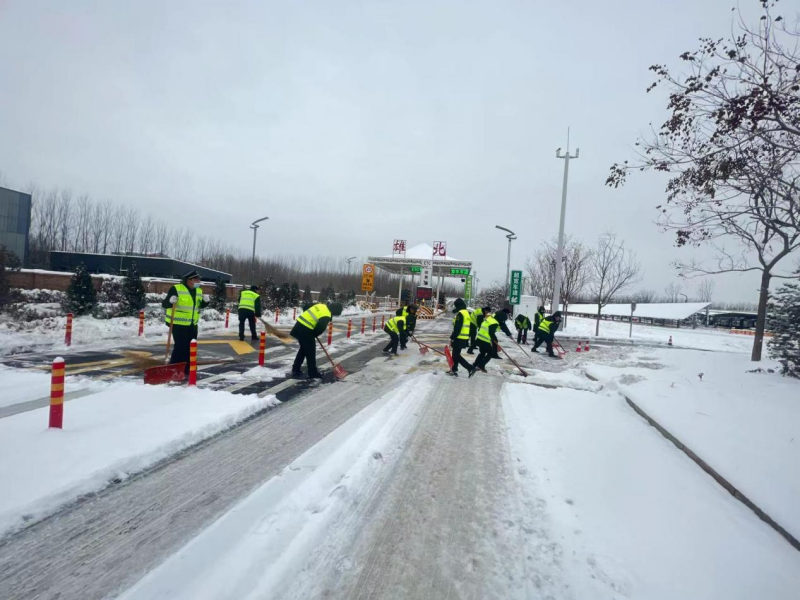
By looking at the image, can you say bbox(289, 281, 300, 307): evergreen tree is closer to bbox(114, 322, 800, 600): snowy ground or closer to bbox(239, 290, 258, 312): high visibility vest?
bbox(239, 290, 258, 312): high visibility vest

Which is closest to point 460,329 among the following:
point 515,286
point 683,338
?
point 515,286

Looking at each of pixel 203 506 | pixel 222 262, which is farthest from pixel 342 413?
pixel 222 262

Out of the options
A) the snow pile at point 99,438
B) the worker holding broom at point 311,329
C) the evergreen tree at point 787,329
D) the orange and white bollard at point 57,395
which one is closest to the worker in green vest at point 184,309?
the snow pile at point 99,438

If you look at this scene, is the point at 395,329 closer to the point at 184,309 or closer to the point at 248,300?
the point at 248,300

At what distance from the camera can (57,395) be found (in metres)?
4.31

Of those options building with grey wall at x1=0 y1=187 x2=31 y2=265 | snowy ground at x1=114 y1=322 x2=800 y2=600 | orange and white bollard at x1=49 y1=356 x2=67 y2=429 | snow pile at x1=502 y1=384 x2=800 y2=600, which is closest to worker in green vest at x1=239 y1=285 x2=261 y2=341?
orange and white bollard at x1=49 y1=356 x2=67 y2=429

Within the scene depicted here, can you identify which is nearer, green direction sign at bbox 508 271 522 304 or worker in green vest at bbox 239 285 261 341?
worker in green vest at bbox 239 285 261 341

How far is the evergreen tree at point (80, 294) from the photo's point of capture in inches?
584

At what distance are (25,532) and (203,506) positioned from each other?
115cm

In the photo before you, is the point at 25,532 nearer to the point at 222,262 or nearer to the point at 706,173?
the point at 706,173

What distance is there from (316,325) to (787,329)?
417 inches

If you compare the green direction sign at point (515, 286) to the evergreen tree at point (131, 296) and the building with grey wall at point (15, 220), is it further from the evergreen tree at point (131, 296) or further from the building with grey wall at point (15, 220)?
the building with grey wall at point (15, 220)

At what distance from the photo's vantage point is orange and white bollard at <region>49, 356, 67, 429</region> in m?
4.22

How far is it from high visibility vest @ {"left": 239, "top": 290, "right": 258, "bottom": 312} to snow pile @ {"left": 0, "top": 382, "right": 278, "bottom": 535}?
21.0ft
